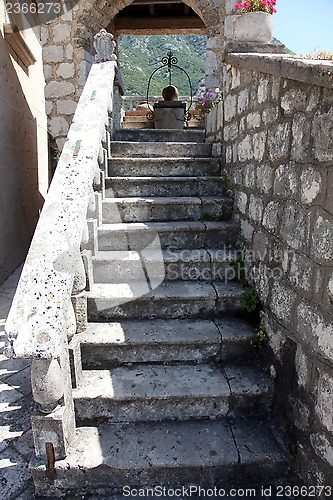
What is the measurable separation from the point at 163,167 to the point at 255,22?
154 centimetres

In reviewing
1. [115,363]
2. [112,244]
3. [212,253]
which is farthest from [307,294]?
[112,244]

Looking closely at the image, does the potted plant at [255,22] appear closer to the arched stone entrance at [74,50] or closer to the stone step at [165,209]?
the stone step at [165,209]

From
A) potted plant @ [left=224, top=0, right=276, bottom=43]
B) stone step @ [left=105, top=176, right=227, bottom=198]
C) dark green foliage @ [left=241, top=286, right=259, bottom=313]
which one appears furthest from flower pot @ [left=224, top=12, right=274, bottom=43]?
dark green foliage @ [left=241, top=286, right=259, bottom=313]

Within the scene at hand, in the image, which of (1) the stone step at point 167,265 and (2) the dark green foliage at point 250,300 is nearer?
(2) the dark green foliage at point 250,300

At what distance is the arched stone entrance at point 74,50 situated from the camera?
20.4ft

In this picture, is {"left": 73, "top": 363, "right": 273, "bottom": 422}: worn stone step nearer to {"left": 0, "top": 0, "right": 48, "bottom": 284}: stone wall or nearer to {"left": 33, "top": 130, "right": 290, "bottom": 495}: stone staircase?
{"left": 33, "top": 130, "right": 290, "bottom": 495}: stone staircase

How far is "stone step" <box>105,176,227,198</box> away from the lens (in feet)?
11.4

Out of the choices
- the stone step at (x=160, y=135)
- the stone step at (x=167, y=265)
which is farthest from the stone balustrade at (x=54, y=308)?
the stone step at (x=160, y=135)

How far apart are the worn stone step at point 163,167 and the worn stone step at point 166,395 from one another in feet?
7.01

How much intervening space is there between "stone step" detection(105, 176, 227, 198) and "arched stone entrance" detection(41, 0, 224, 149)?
3.70 meters

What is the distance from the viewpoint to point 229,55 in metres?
3.12

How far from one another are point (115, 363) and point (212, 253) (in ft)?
4.00

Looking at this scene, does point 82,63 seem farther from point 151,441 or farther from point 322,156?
→ point 151,441

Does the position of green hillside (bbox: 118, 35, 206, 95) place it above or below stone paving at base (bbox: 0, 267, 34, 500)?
above
